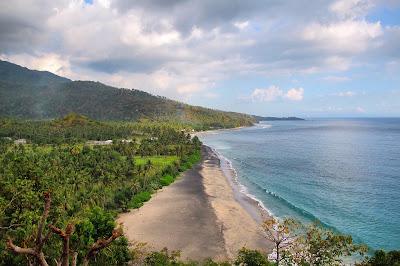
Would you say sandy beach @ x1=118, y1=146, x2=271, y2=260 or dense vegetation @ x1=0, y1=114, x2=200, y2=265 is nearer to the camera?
dense vegetation @ x1=0, y1=114, x2=200, y2=265

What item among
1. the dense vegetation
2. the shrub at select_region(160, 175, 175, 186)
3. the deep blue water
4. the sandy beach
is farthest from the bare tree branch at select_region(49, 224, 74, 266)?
the shrub at select_region(160, 175, 175, 186)

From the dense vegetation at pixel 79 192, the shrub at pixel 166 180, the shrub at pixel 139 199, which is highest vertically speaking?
the dense vegetation at pixel 79 192

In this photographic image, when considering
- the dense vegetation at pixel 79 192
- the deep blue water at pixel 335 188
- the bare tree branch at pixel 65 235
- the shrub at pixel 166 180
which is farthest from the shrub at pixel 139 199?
the bare tree branch at pixel 65 235

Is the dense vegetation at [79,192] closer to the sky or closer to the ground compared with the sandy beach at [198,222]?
closer to the sky

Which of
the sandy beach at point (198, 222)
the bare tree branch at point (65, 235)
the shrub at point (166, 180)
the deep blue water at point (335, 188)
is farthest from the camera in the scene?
the shrub at point (166, 180)

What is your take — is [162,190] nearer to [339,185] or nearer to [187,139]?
[339,185]

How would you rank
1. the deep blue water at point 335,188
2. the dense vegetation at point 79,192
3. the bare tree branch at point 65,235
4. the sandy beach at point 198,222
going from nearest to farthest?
1. the bare tree branch at point 65,235
2. the dense vegetation at point 79,192
3. the sandy beach at point 198,222
4. the deep blue water at point 335,188

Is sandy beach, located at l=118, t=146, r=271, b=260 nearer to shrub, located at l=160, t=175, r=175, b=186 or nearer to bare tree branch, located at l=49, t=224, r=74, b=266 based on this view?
shrub, located at l=160, t=175, r=175, b=186

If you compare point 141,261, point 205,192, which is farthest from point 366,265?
point 205,192

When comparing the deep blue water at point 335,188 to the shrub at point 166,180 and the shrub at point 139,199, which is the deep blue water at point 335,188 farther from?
the shrub at point 139,199
